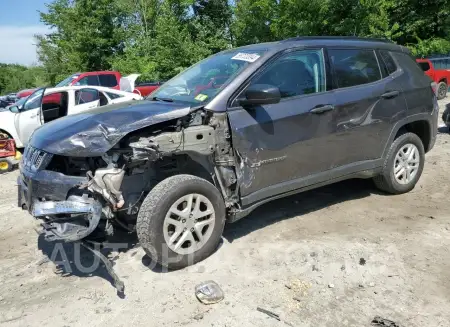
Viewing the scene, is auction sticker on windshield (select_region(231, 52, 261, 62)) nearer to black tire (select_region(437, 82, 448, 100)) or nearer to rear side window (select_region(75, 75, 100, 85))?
rear side window (select_region(75, 75, 100, 85))

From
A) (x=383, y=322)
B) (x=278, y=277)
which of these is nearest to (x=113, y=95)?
(x=278, y=277)

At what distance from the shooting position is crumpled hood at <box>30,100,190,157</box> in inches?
129

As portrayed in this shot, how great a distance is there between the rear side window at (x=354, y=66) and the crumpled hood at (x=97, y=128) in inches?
68.7

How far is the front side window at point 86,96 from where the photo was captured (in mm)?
9172

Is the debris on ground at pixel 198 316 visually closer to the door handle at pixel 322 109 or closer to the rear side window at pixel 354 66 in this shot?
the door handle at pixel 322 109

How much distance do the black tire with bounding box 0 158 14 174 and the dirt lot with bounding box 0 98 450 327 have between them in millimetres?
3811

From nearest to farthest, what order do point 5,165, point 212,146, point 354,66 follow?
point 212,146 → point 354,66 → point 5,165

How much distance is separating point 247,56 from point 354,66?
1281mm

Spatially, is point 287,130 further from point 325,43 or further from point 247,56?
point 325,43

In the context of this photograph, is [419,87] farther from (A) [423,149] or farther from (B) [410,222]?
(B) [410,222]

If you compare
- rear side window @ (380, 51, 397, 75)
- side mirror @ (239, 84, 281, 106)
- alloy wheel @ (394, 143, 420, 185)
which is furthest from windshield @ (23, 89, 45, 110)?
alloy wheel @ (394, 143, 420, 185)

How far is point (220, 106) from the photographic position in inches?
143

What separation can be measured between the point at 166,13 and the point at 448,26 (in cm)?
1670

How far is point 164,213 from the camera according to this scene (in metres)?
3.34
